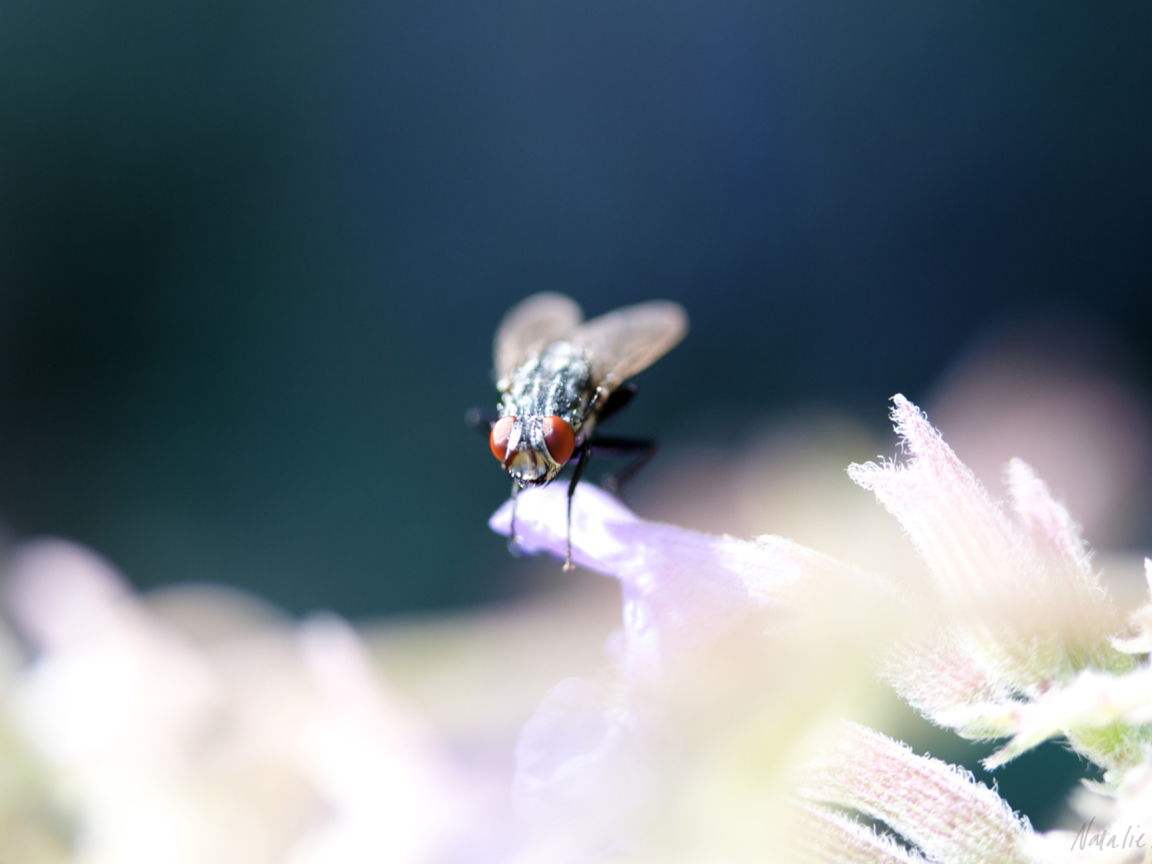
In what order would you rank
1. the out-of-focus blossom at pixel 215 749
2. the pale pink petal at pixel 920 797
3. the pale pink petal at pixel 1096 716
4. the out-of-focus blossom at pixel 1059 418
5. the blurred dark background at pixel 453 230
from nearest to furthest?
the pale pink petal at pixel 1096 716
the pale pink petal at pixel 920 797
the out-of-focus blossom at pixel 215 749
the out-of-focus blossom at pixel 1059 418
the blurred dark background at pixel 453 230

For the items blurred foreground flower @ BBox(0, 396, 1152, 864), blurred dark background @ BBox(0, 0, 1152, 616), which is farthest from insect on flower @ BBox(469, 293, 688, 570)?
blurred dark background @ BBox(0, 0, 1152, 616)

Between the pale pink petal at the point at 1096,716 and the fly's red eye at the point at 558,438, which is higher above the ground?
the fly's red eye at the point at 558,438

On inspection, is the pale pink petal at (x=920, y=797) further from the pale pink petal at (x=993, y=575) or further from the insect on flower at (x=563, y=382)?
the insect on flower at (x=563, y=382)

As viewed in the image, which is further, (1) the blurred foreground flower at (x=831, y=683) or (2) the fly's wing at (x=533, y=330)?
(2) the fly's wing at (x=533, y=330)

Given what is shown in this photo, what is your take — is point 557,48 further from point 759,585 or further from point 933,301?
point 759,585

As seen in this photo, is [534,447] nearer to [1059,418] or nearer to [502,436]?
[502,436]

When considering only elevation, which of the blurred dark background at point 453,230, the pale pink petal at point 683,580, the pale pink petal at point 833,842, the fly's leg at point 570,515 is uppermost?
the blurred dark background at point 453,230

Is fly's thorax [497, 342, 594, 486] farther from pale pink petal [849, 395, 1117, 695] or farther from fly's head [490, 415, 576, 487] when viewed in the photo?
pale pink petal [849, 395, 1117, 695]

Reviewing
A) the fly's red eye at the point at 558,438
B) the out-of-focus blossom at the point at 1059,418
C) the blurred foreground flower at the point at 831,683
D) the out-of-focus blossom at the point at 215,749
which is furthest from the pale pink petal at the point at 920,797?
the out-of-focus blossom at the point at 1059,418
